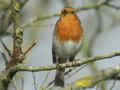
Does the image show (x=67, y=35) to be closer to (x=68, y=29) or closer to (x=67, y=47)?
(x=68, y=29)

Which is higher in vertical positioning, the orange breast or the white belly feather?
the orange breast

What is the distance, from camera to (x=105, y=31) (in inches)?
349

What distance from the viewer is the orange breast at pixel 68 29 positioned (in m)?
6.40

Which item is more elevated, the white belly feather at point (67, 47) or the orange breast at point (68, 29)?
the orange breast at point (68, 29)

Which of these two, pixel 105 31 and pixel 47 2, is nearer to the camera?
pixel 105 31

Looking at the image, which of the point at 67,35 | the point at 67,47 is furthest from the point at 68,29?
the point at 67,47

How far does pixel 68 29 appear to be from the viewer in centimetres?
647

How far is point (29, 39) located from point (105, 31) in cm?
224

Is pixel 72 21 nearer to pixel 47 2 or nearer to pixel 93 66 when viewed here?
pixel 93 66

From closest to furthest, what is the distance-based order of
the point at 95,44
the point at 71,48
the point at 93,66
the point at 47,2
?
the point at 71,48
the point at 93,66
the point at 95,44
the point at 47,2

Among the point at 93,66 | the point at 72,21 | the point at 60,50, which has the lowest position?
the point at 93,66

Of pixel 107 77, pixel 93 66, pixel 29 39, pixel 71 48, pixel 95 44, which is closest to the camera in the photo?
pixel 107 77

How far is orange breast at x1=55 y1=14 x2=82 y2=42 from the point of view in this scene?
→ 21.0ft

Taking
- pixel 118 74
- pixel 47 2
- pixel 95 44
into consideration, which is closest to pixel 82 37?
pixel 95 44
